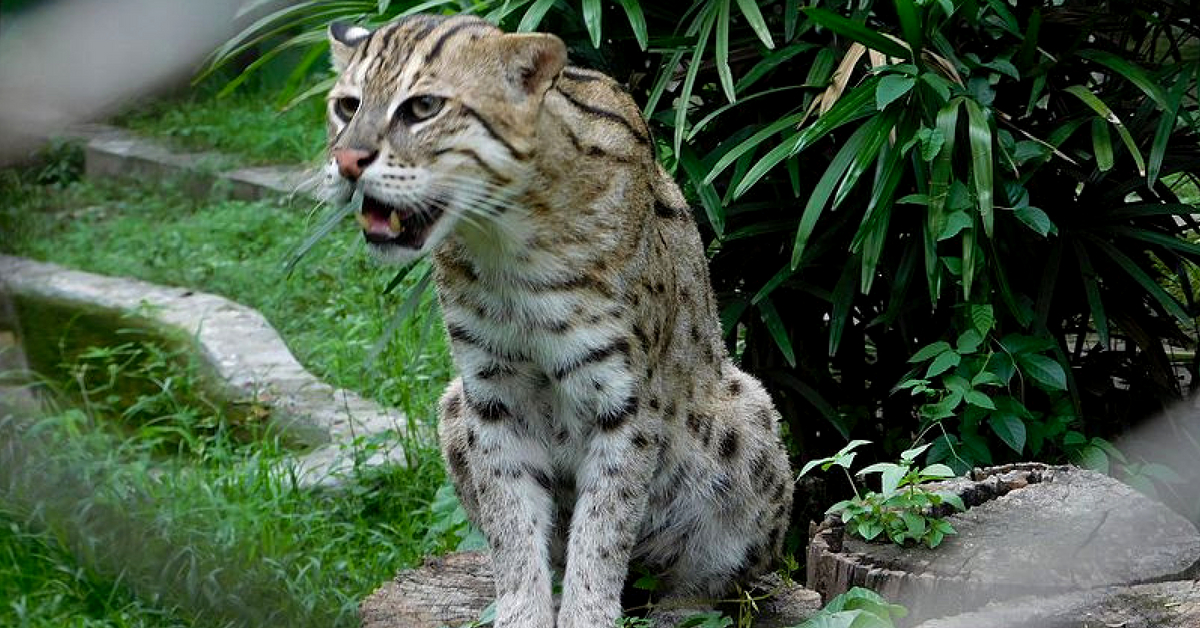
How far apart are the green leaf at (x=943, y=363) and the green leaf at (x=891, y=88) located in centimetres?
78

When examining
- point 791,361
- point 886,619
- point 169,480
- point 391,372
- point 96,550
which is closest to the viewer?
point 886,619

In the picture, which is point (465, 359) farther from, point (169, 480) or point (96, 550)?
point (169, 480)

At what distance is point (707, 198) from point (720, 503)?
124 cm

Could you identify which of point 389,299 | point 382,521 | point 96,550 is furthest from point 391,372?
point 96,550

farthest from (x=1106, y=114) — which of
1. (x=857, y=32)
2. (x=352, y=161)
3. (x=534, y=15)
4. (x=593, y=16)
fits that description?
(x=352, y=161)

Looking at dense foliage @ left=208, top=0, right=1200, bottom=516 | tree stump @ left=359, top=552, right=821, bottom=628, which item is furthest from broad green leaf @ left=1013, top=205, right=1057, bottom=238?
tree stump @ left=359, top=552, right=821, bottom=628

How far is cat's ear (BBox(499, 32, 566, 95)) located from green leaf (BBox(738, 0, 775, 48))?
1.27 metres

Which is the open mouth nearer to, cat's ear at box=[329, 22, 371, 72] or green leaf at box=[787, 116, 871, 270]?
cat's ear at box=[329, 22, 371, 72]

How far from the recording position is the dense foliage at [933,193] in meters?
4.33

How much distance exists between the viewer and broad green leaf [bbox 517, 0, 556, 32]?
4.48 m

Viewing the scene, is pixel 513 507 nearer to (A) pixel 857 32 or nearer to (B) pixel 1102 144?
(A) pixel 857 32

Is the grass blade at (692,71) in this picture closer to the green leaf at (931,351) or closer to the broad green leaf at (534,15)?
the broad green leaf at (534,15)

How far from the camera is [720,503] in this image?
3.69 m

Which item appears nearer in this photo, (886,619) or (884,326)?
(886,619)
